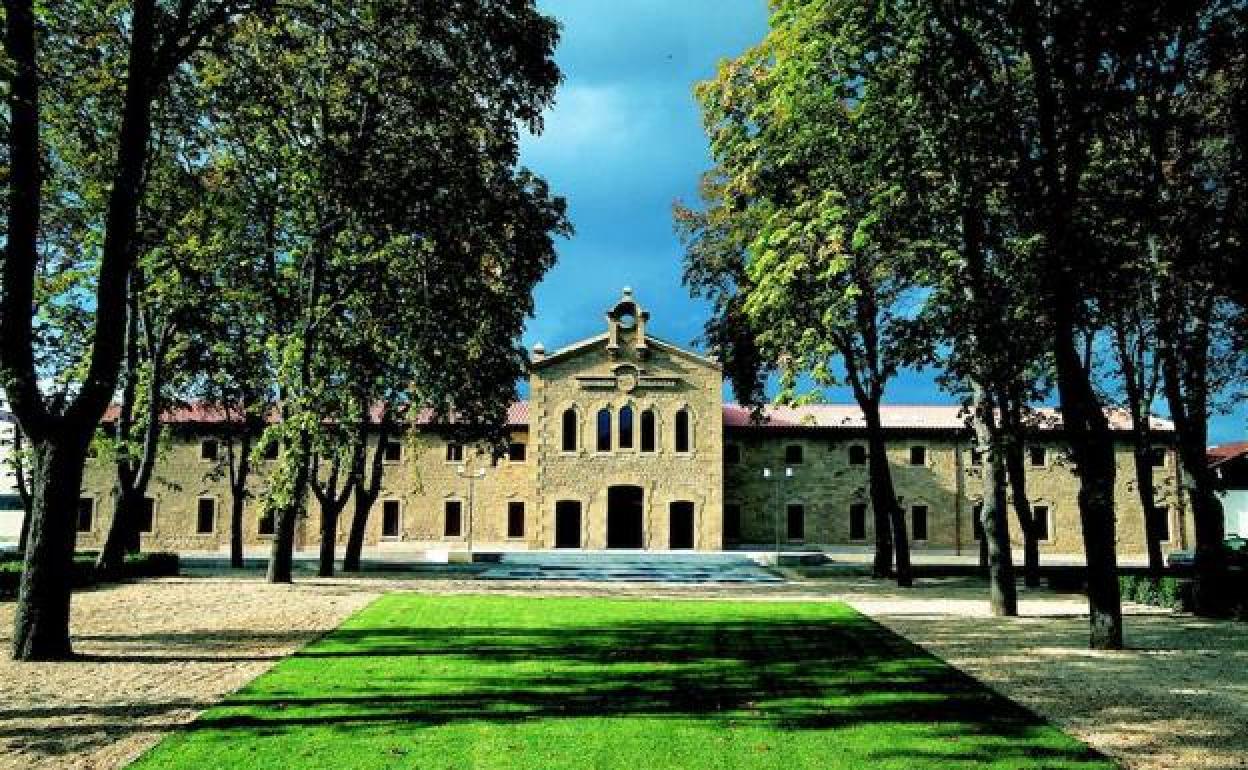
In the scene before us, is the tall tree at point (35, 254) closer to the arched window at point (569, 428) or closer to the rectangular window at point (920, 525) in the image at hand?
the arched window at point (569, 428)

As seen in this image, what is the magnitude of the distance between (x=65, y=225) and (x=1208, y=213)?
22.9 metres

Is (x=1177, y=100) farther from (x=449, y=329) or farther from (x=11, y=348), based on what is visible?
(x=11, y=348)

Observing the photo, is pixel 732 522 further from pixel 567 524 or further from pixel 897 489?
pixel 567 524

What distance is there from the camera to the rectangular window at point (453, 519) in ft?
141

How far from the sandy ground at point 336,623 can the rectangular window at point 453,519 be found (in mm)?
21692

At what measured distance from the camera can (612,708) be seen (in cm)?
866

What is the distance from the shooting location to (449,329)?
60.8ft

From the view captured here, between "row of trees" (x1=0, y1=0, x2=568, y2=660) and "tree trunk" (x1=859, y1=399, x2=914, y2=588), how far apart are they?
1009cm

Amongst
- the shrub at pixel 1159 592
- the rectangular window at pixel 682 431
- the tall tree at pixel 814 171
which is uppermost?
the tall tree at pixel 814 171

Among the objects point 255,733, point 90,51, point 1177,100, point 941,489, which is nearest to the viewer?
point 255,733

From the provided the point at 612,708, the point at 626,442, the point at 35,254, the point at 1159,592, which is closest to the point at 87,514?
the point at 626,442

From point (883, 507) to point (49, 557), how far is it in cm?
2123

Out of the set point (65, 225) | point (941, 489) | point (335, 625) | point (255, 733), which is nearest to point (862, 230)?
point (335, 625)

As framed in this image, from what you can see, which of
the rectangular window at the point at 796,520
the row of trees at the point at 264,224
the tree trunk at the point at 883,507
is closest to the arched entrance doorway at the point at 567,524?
the rectangular window at the point at 796,520
